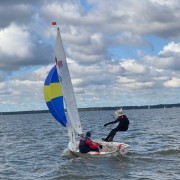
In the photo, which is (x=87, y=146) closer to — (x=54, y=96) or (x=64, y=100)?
(x=64, y=100)

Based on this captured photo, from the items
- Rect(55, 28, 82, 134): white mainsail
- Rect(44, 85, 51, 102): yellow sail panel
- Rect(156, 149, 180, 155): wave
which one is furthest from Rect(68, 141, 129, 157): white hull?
Rect(44, 85, 51, 102): yellow sail panel

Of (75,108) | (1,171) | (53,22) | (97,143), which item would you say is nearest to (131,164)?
(97,143)

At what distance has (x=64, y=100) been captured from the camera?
2166 cm

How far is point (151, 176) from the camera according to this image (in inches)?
648

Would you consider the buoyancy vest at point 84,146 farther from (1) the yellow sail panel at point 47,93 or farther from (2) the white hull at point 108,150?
(1) the yellow sail panel at point 47,93

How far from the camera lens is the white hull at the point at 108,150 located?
2080 centimetres

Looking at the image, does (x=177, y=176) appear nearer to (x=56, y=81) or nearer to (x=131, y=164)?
(x=131, y=164)

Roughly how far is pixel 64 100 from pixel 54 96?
1060mm

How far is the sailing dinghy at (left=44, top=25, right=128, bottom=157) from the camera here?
21.3 m

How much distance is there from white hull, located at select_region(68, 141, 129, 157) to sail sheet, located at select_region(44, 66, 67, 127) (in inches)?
70.5

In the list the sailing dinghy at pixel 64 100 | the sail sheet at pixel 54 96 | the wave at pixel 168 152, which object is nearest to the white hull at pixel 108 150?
the sailing dinghy at pixel 64 100

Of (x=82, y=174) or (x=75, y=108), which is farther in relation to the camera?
(x=75, y=108)

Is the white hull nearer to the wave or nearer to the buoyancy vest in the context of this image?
the buoyancy vest

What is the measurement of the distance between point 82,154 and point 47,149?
679 cm
